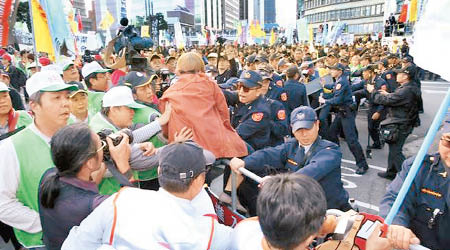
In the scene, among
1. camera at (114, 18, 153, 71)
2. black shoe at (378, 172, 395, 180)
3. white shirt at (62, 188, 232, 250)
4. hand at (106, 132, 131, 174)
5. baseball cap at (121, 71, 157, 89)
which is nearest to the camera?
white shirt at (62, 188, 232, 250)

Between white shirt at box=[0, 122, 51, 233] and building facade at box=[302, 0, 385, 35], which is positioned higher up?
building facade at box=[302, 0, 385, 35]

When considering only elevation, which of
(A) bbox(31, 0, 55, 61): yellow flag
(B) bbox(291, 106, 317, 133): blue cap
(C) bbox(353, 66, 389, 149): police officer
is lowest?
(C) bbox(353, 66, 389, 149): police officer

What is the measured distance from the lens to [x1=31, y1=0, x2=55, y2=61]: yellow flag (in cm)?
497

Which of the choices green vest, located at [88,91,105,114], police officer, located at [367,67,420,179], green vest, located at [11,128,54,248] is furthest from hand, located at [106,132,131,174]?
police officer, located at [367,67,420,179]

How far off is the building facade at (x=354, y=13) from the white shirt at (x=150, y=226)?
237 feet

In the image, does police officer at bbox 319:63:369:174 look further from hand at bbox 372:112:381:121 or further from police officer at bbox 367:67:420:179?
hand at bbox 372:112:381:121

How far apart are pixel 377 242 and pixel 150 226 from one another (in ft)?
3.81

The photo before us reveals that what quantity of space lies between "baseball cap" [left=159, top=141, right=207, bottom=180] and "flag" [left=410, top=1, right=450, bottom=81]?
1.33 meters

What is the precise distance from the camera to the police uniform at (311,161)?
9.63 ft

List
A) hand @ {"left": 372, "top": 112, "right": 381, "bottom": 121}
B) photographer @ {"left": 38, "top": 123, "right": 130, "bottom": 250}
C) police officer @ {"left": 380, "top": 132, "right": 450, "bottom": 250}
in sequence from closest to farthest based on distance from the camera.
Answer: photographer @ {"left": 38, "top": 123, "right": 130, "bottom": 250}
police officer @ {"left": 380, "top": 132, "right": 450, "bottom": 250}
hand @ {"left": 372, "top": 112, "right": 381, "bottom": 121}

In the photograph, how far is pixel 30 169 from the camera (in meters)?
2.40

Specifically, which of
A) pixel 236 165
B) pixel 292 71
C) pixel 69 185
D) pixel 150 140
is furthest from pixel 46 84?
pixel 292 71

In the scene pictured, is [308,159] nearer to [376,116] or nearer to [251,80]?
[251,80]

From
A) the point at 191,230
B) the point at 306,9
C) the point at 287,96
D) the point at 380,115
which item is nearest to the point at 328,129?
the point at 380,115
